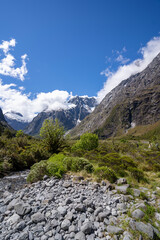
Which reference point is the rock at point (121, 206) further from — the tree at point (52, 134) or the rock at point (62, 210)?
the tree at point (52, 134)

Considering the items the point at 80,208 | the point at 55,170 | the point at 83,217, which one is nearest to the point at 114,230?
the point at 83,217

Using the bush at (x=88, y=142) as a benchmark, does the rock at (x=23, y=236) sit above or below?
below

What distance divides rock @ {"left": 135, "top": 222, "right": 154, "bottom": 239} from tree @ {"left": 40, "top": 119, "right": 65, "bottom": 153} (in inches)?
817

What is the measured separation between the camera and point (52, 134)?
2394 cm

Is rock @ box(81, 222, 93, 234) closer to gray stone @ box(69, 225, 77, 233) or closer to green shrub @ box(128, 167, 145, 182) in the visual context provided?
gray stone @ box(69, 225, 77, 233)

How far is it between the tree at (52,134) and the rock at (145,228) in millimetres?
20760

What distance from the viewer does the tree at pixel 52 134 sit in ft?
78.2

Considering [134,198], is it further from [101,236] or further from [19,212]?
[19,212]

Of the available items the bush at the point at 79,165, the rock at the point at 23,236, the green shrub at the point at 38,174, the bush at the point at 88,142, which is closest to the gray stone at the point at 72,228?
the rock at the point at 23,236

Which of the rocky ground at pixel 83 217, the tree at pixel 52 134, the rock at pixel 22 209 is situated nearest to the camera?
the rocky ground at pixel 83 217

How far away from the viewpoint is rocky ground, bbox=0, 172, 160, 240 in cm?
426

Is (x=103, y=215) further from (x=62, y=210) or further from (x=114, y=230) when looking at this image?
(x=62, y=210)

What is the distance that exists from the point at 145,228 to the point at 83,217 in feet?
7.74

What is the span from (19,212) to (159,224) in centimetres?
606
